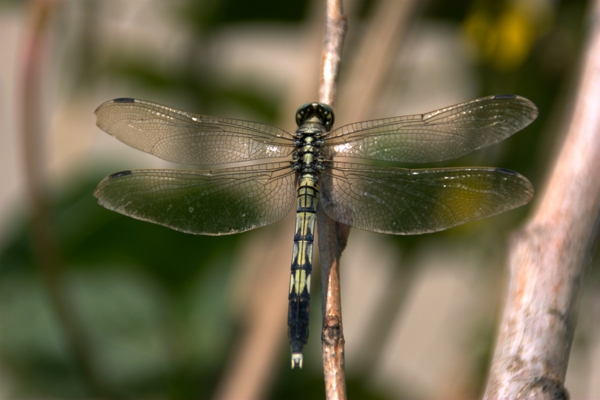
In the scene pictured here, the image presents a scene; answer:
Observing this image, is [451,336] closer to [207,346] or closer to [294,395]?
[294,395]

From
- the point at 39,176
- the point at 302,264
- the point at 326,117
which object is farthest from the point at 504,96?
the point at 39,176

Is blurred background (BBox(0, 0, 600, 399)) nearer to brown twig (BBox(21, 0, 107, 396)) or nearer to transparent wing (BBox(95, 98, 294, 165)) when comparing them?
brown twig (BBox(21, 0, 107, 396))

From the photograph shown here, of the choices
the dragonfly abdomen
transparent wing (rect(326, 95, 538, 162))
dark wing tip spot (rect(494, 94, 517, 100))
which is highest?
dark wing tip spot (rect(494, 94, 517, 100))

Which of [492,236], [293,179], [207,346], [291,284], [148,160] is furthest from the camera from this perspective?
[148,160]

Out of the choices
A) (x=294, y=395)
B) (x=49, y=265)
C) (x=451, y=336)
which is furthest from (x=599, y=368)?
(x=49, y=265)

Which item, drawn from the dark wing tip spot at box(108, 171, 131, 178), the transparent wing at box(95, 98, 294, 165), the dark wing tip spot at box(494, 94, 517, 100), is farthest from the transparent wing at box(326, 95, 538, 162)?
the dark wing tip spot at box(108, 171, 131, 178)

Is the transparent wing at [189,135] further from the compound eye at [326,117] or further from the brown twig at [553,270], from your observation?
the brown twig at [553,270]

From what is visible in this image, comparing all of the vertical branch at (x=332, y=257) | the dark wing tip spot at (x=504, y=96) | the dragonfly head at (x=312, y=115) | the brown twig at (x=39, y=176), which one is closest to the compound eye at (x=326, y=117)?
the dragonfly head at (x=312, y=115)

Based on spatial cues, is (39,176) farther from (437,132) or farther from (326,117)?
(437,132)

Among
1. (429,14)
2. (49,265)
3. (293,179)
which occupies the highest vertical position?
(429,14)
